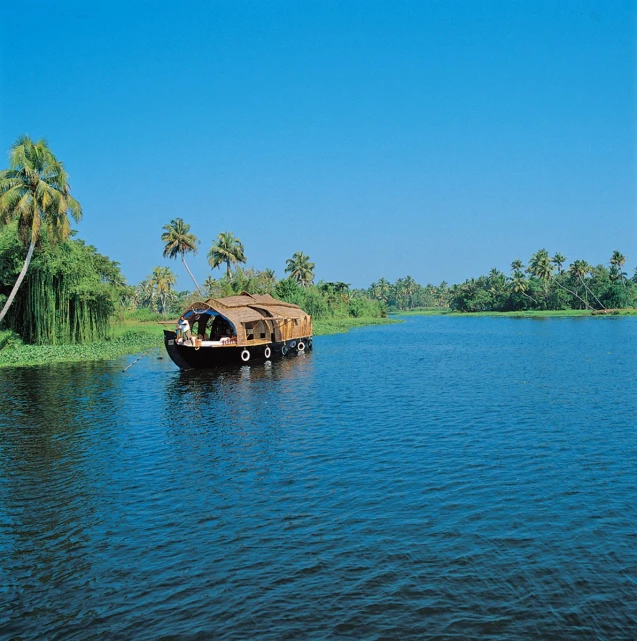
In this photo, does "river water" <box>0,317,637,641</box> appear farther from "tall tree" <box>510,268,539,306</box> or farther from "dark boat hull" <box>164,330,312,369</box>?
"tall tree" <box>510,268,539,306</box>

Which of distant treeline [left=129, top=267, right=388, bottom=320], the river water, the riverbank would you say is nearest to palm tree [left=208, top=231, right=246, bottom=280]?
distant treeline [left=129, top=267, right=388, bottom=320]

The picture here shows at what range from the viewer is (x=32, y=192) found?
41031mm

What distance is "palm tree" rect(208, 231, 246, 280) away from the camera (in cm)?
9150

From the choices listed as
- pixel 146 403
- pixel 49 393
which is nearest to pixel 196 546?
pixel 146 403

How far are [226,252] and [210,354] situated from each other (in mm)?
55665

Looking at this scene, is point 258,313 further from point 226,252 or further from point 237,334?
point 226,252

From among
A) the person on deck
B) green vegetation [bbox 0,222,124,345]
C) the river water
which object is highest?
green vegetation [bbox 0,222,124,345]

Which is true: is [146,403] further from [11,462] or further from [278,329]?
[278,329]

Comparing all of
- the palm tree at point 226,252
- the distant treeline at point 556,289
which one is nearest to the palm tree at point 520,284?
the distant treeline at point 556,289

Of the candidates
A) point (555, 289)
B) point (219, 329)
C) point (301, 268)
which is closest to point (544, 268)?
point (555, 289)

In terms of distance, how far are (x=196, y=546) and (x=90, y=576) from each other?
6.33 feet

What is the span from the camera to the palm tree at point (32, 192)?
132 ft

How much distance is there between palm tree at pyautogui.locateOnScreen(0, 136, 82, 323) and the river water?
757 inches

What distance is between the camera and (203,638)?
321 inches
